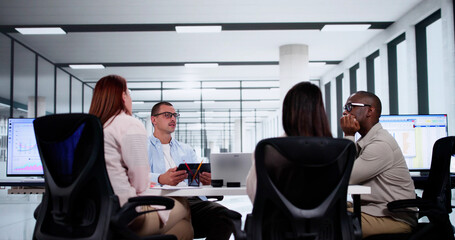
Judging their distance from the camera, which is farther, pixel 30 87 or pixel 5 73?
pixel 30 87

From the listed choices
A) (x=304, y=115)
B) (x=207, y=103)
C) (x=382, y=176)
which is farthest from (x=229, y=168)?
(x=207, y=103)

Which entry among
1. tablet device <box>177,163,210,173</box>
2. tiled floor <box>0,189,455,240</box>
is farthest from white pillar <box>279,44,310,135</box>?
tablet device <box>177,163,210,173</box>

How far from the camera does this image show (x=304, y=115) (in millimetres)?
2039

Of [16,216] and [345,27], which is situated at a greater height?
[345,27]

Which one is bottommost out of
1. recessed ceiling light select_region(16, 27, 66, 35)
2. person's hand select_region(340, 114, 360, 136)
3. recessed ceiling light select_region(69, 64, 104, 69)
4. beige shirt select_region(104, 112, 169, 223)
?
beige shirt select_region(104, 112, 169, 223)

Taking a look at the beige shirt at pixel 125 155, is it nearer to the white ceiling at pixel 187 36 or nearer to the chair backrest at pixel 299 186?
the chair backrest at pixel 299 186

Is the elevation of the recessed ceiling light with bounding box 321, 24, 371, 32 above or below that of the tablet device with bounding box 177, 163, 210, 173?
above

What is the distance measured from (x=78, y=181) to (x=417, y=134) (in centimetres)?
352

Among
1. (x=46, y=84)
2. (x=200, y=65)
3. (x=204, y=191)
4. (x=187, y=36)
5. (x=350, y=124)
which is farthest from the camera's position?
(x=200, y=65)

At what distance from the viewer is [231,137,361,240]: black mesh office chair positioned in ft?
5.98

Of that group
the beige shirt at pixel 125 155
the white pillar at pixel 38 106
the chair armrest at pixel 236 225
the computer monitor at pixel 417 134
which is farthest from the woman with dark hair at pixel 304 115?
the white pillar at pixel 38 106

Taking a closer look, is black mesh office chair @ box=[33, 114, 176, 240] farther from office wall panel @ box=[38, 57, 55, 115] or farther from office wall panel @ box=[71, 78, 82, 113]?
office wall panel @ box=[71, 78, 82, 113]

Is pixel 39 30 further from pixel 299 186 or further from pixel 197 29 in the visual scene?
pixel 299 186

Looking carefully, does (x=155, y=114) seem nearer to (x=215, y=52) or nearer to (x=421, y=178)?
(x=421, y=178)
